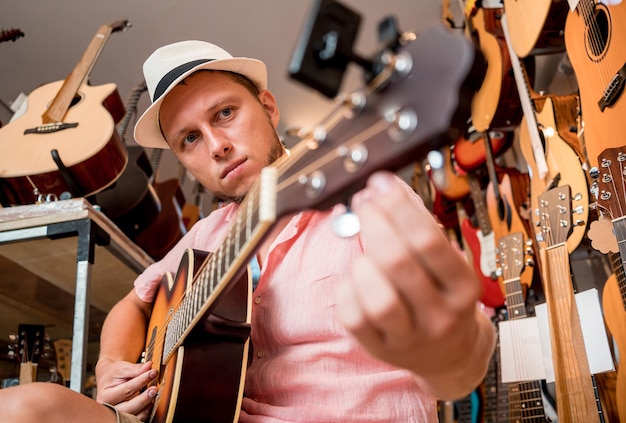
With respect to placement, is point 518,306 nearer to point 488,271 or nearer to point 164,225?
point 488,271

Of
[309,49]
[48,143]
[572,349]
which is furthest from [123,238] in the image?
[309,49]

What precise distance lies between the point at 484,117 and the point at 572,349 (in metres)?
1.13

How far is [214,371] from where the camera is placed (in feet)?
3.07

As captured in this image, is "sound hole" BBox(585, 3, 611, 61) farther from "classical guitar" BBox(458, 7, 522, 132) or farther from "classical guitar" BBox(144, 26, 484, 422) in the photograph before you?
"classical guitar" BBox(144, 26, 484, 422)

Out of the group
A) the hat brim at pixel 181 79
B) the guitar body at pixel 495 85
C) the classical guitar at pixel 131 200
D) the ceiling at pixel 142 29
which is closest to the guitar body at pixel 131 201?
the classical guitar at pixel 131 200

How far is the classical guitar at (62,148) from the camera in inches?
71.1

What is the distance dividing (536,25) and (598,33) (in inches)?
13.2

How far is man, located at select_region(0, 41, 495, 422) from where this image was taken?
0.48 meters

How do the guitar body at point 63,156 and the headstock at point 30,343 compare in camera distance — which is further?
the headstock at point 30,343

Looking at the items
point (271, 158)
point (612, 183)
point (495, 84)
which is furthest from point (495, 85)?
point (271, 158)

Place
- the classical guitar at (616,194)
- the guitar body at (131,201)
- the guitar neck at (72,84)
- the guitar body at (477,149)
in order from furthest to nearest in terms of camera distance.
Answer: the guitar body at (477,149) → the guitar body at (131,201) → the guitar neck at (72,84) → the classical guitar at (616,194)

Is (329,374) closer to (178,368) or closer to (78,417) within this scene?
(178,368)

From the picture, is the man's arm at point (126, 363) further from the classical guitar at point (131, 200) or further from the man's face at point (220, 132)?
the classical guitar at point (131, 200)

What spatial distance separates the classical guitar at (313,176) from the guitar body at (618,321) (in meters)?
1.02
